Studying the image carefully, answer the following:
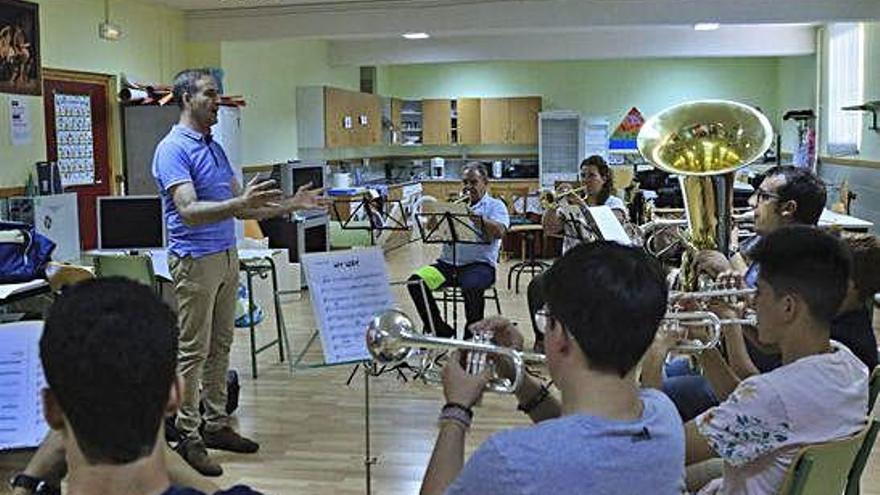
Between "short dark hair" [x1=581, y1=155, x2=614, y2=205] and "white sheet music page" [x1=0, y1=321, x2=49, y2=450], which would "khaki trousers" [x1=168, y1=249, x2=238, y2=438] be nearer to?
"white sheet music page" [x1=0, y1=321, x2=49, y2=450]

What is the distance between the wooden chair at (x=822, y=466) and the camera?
1798 millimetres

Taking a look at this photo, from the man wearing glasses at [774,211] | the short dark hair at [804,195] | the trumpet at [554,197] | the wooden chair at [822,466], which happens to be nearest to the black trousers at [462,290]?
the trumpet at [554,197]

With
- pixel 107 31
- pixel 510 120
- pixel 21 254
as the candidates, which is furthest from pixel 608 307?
pixel 510 120

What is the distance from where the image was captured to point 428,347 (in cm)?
207

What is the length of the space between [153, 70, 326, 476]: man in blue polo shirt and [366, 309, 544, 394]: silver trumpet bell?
1.42m

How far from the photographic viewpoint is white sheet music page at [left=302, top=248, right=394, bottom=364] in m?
3.38

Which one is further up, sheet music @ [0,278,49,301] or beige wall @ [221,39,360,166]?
beige wall @ [221,39,360,166]

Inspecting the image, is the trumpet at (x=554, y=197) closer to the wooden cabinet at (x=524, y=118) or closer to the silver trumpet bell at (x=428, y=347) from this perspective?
the silver trumpet bell at (x=428, y=347)

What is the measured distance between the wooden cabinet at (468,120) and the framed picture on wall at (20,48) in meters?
7.94

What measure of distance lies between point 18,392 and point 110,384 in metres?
2.02

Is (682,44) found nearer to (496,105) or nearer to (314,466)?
(496,105)

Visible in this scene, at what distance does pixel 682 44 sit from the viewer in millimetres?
10594

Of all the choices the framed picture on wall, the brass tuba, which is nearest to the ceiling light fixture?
the framed picture on wall

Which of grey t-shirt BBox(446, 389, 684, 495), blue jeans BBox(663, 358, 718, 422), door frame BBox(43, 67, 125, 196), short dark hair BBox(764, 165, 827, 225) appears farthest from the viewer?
door frame BBox(43, 67, 125, 196)
